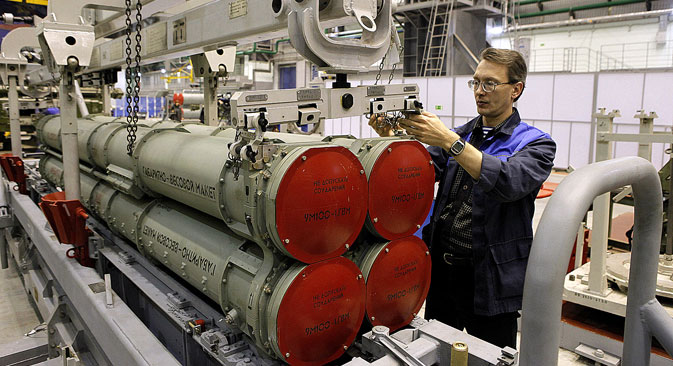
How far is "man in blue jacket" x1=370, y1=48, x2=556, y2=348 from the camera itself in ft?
5.57

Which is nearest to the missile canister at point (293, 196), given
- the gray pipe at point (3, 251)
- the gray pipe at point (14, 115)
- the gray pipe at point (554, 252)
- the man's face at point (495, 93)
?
the man's face at point (495, 93)

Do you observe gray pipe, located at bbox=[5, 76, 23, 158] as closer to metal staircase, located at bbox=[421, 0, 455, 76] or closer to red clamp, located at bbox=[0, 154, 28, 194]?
red clamp, located at bbox=[0, 154, 28, 194]

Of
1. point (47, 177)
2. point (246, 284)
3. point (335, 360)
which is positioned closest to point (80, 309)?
point (246, 284)

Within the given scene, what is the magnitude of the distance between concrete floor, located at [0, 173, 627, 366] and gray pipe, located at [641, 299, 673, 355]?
7.94 ft

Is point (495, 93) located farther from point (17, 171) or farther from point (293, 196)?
point (17, 171)

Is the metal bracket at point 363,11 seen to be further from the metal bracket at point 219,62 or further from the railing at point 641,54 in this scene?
the railing at point 641,54

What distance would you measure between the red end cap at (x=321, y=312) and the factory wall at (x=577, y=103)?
30.0ft

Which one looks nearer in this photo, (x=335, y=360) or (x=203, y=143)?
(x=335, y=360)

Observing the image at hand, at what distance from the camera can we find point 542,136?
6.15ft

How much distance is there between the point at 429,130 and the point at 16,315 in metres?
4.37

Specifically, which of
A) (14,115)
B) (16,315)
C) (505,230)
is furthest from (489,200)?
(14,115)

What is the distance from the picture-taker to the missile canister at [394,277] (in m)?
1.78

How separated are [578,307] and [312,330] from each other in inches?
113

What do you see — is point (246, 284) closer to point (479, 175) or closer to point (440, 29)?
point (479, 175)
